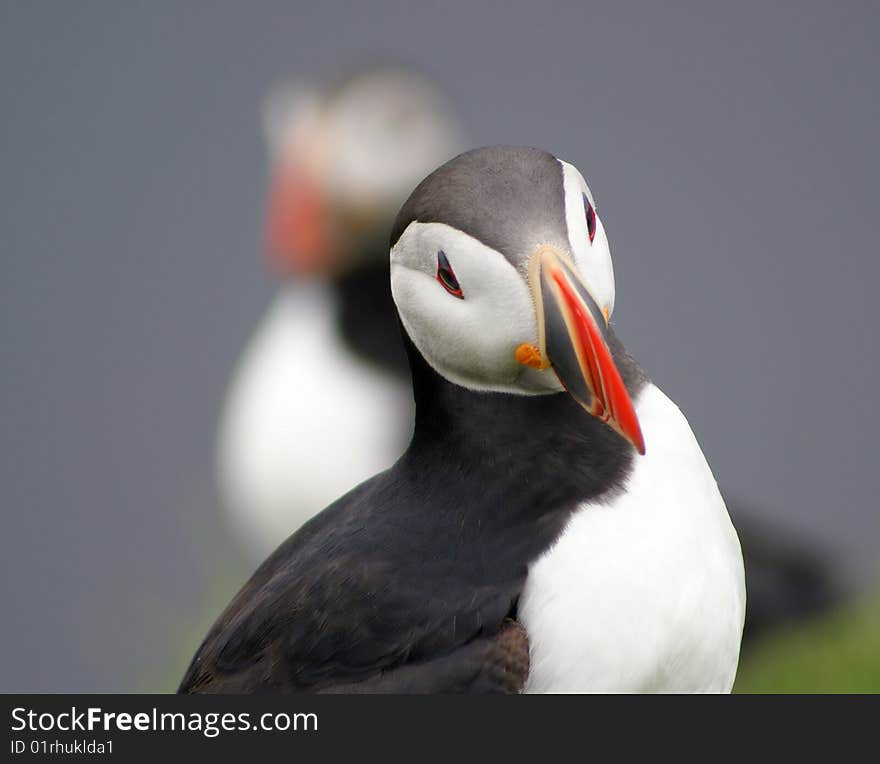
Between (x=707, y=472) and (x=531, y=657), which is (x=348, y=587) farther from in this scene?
(x=707, y=472)

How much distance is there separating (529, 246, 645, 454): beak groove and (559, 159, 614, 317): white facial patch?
0.04 metres

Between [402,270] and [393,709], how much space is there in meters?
0.63

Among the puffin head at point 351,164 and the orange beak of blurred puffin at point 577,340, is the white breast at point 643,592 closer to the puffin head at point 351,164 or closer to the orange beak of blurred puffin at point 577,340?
the orange beak of blurred puffin at point 577,340

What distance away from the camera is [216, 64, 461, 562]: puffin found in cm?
429

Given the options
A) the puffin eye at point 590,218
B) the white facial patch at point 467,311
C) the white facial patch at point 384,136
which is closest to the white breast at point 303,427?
the white facial patch at point 384,136

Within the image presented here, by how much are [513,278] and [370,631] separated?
559 millimetres

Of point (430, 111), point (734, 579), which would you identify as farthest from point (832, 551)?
point (734, 579)

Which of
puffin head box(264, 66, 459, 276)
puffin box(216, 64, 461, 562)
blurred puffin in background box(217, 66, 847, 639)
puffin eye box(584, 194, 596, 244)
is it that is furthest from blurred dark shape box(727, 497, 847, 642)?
puffin eye box(584, 194, 596, 244)

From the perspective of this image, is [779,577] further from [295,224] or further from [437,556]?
[437,556]

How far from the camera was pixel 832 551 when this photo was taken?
175 inches

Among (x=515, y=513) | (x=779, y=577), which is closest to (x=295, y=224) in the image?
(x=779, y=577)

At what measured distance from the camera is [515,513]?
2486mm

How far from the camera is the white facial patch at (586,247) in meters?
2.34

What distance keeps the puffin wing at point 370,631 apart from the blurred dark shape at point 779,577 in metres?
1.82
